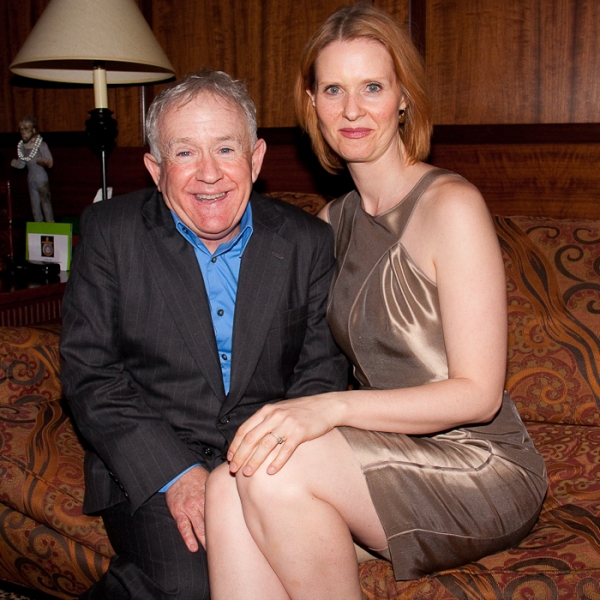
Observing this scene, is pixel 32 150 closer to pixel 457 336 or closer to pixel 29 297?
pixel 29 297

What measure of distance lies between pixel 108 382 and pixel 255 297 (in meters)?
0.38

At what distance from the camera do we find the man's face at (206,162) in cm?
164

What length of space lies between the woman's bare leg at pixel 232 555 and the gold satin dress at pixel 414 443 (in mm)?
239

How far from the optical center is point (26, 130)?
3.07 meters

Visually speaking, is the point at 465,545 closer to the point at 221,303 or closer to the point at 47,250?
the point at 221,303

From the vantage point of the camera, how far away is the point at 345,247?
6.04 feet

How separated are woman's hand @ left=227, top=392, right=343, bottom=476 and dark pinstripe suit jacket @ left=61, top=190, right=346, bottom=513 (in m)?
0.31

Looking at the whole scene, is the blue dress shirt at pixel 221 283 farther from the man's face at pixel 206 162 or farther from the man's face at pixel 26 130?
the man's face at pixel 26 130

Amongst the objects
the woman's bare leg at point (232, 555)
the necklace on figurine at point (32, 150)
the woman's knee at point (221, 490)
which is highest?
the necklace on figurine at point (32, 150)

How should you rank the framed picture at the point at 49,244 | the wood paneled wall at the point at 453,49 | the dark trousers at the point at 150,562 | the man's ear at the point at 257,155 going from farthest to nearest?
the framed picture at the point at 49,244 < the wood paneled wall at the point at 453,49 < the man's ear at the point at 257,155 < the dark trousers at the point at 150,562

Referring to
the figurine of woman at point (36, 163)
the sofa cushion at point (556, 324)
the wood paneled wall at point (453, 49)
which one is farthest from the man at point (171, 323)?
the figurine of woman at point (36, 163)

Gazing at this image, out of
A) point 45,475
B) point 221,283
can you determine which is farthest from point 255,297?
point 45,475

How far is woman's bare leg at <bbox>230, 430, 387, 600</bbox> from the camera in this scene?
1.31 m

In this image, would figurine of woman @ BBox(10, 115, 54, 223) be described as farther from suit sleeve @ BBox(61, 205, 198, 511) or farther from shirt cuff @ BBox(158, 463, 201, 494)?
shirt cuff @ BBox(158, 463, 201, 494)
